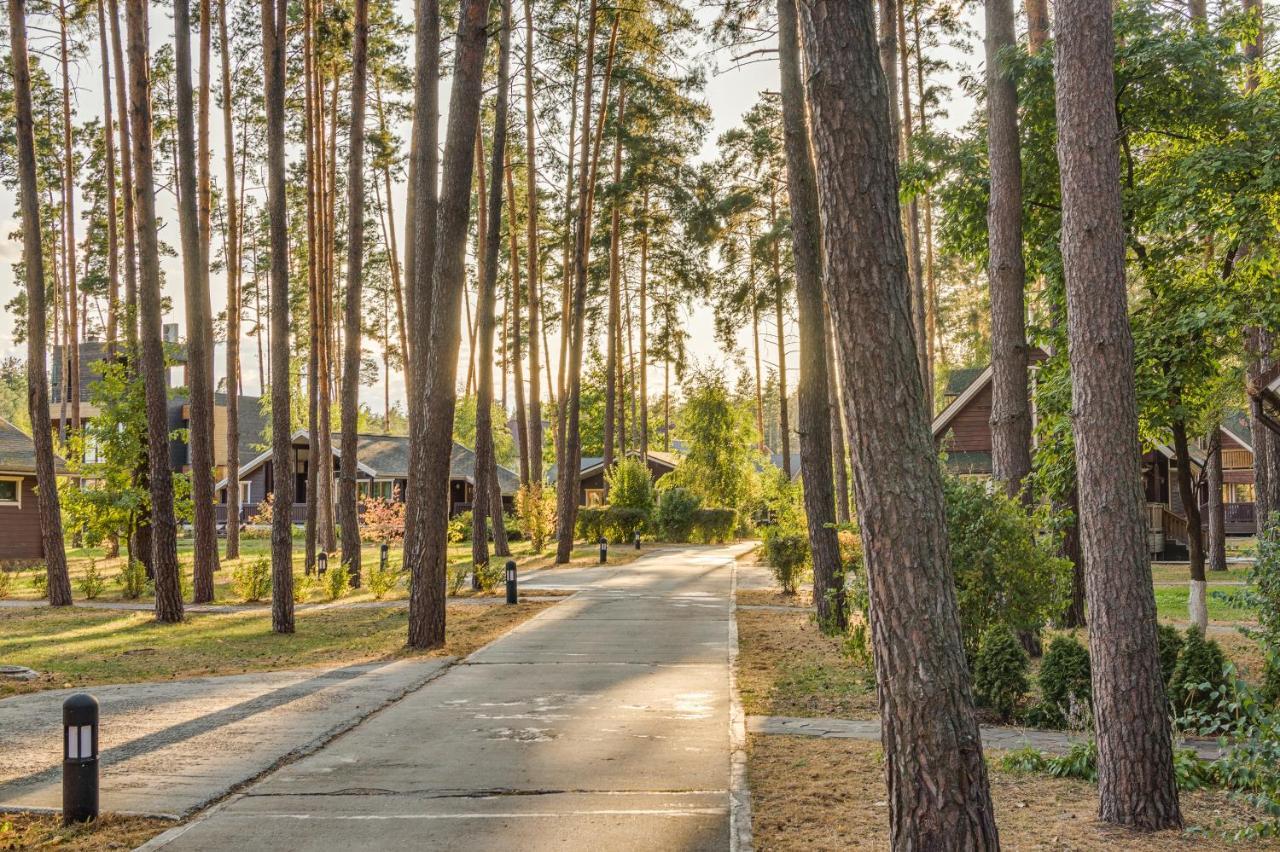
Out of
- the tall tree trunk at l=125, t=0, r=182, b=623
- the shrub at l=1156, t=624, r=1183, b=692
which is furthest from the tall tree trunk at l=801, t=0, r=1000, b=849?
the tall tree trunk at l=125, t=0, r=182, b=623

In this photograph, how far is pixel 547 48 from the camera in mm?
27828

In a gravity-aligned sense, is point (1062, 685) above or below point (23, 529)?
below

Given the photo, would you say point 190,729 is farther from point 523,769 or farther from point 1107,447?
point 1107,447

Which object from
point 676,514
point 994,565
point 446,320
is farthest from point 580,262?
point 994,565

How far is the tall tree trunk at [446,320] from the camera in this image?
45.3ft

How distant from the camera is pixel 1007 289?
42.4ft

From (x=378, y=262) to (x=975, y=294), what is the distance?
30.3 metres

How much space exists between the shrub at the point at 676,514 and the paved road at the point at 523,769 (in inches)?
1226

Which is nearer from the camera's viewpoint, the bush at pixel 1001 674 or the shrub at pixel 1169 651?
the shrub at pixel 1169 651

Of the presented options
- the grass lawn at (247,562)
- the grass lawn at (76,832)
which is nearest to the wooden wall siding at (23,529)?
the grass lawn at (247,562)

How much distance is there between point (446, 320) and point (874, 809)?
360 inches

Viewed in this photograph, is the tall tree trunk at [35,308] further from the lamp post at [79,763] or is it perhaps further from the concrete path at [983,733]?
the concrete path at [983,733]

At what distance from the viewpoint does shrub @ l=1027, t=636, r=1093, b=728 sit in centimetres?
909

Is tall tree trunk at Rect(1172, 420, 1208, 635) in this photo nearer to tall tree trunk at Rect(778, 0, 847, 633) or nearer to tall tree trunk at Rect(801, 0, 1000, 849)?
tall tree trunk at Rect(778, 0, 847, 633)
